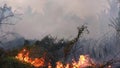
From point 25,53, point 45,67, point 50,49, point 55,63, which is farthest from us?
point 50,49

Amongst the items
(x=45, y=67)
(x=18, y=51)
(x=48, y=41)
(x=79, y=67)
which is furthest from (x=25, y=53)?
(x=48, y=41)

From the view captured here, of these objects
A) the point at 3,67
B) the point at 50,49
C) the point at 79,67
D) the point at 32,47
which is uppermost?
the point at 50,49

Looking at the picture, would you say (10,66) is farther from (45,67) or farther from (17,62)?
(45,67)

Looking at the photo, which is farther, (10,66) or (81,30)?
(81,30)

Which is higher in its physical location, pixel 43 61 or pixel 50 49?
pixel 50 49

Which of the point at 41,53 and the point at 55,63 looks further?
the point at 55,63

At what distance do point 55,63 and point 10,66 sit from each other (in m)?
19.1

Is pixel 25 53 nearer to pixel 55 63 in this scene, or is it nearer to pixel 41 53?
pixel 41 53

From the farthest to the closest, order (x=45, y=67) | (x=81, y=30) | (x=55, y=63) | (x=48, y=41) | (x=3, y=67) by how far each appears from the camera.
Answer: (x=48, y=41), (x=55, y=63), (x=45, y=67), (x=81, y=30), (x=3, y=67)

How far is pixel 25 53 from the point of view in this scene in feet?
179

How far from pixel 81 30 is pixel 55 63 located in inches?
562

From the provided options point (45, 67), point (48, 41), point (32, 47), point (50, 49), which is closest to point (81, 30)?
point (45, 67)

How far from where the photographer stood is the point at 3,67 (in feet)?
134

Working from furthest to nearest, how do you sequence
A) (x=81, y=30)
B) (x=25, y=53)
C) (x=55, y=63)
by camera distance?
(x=55, y=63) → (x=25, y=53) → (x=81, y=30)
